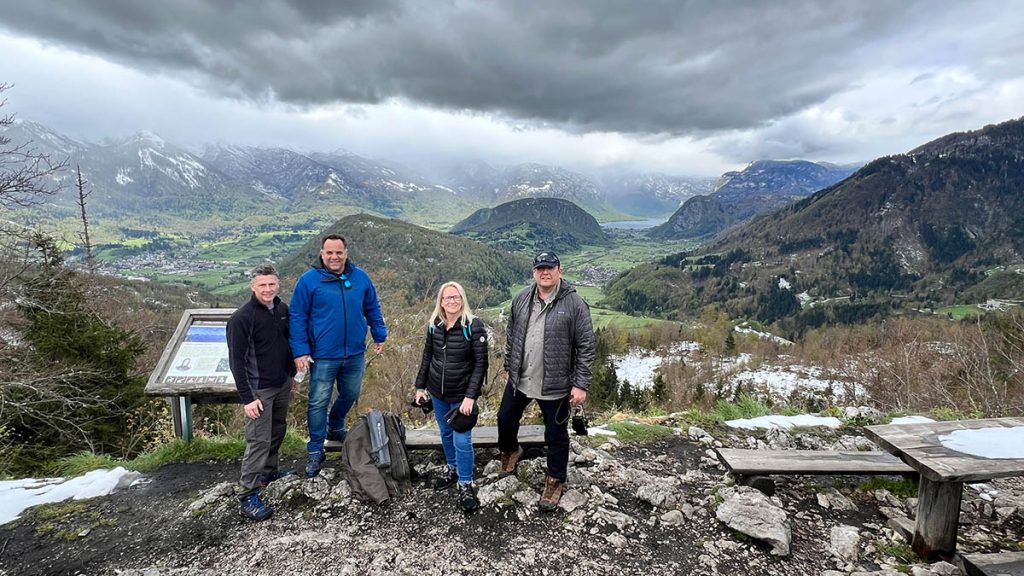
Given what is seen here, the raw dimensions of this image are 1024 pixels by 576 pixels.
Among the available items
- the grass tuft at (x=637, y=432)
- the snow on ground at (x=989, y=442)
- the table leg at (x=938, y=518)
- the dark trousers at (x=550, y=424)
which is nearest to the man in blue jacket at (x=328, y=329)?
the dark trousers at (x=550, y=424)

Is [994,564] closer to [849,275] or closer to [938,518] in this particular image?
[938,518]

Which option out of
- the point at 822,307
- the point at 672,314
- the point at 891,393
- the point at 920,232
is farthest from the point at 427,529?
the point at 920,232

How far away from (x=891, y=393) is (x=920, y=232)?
24268 cm

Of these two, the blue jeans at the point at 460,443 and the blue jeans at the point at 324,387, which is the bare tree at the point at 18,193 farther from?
the blue jeans at the point at 460,443

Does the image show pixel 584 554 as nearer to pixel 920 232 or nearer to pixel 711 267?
pixel 711 267

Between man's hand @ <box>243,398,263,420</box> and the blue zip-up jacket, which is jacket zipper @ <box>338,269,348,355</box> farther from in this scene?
man's hand @ <box>243,398,263,420</box>

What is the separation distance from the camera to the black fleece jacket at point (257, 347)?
4.38m

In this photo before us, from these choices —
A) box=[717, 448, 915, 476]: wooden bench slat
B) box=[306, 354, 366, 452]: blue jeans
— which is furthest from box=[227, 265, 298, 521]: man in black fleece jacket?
box=[717, 448, 915, 476]: wooden bench slat

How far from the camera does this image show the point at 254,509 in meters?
4.38

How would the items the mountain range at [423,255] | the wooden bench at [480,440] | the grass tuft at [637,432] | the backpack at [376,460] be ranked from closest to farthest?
the backpack at [376,460]
the wooden bench at [480,440]
the grass tuft at [637,432]
the mountain range at [423,255]

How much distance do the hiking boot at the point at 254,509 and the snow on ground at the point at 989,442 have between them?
630 cm

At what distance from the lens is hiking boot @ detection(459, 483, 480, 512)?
14.5 ft

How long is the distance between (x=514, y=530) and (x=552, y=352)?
172 centimetres

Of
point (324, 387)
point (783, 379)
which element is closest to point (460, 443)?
point (324, 387)
